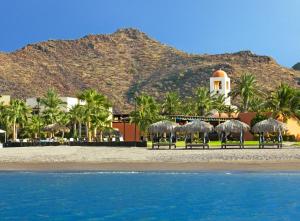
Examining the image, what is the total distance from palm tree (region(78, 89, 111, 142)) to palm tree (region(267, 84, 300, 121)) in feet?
64.2

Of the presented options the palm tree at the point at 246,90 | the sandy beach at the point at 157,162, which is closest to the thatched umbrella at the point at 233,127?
the sandy beach at the point at 157,162

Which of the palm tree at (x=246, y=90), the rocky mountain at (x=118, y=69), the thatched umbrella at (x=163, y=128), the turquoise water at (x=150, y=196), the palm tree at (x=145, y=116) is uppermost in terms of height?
the rocky mountain at (x=118, y=69)

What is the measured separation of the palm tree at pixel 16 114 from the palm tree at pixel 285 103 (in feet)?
104

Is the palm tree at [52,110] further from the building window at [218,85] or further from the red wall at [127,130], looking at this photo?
the building window at [218,85]

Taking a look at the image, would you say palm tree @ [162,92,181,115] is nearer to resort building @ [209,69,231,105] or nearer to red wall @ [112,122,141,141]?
red wall @ [112,122,141,141]

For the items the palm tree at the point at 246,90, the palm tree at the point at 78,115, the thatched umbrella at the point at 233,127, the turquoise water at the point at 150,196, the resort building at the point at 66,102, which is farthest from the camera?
the resort building at the point at 66,102

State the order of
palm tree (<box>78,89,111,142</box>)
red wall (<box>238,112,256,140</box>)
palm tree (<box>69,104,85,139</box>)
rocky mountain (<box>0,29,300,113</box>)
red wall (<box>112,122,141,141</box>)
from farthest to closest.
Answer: rocky mountain (<box>0,29,300,113</box>) → red wall (<box>112,122,141,141</box>) → palm tree (<box>69,104,85,139</box>) → palm tree (<box>78,89,111,142</box>) → red wall (<box>238,112,256,140</box>)

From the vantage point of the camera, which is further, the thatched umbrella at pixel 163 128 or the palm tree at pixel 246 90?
the palm tree at pixel 246 90

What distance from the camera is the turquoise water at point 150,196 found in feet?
46.7

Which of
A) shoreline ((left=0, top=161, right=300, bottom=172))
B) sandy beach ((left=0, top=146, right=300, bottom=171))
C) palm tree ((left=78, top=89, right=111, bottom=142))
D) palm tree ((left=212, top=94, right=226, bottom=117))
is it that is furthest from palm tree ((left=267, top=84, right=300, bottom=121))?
shoreline ((left=0, top=161, right=300, bottom=172))

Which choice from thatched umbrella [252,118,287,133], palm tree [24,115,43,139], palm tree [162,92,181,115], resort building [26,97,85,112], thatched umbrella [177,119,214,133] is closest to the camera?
thatched umbrella [252,118,287,133]

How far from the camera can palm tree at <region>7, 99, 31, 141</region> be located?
216 feet

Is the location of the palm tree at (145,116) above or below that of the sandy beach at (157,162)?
above

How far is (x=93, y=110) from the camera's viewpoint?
200 feet
